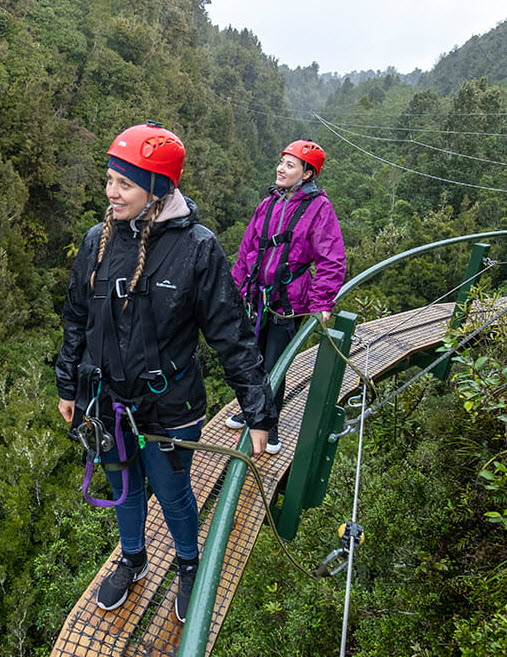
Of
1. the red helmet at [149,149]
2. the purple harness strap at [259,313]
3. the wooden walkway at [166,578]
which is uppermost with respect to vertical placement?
the red helmet at [149,149]

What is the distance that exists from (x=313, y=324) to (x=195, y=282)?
0.84 metres

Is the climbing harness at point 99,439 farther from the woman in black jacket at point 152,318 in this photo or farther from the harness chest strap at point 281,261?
the harness chest strap at point 281,261

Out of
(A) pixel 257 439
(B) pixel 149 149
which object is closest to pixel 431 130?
(B) pixel 149 149

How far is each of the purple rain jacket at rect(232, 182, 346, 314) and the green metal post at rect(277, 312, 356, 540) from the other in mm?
288

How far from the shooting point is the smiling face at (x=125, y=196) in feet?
4.99

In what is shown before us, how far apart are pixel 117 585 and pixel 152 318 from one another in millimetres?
1225

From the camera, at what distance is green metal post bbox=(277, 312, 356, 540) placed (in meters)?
2.28

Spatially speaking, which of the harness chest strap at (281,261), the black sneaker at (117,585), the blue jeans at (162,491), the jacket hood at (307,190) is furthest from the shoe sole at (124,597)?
the jacket hood at (307,190)

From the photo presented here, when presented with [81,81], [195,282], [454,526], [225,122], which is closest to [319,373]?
[195,282]

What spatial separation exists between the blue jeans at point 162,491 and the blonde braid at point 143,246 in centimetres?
54

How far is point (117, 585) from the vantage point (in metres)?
2.03

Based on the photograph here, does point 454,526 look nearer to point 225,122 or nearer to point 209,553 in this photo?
point 209,553

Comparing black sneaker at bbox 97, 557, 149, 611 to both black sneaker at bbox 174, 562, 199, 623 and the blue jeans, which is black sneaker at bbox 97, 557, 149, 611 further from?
black sneaker at bbox 174, 562, 199, 623

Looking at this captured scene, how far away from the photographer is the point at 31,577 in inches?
398
